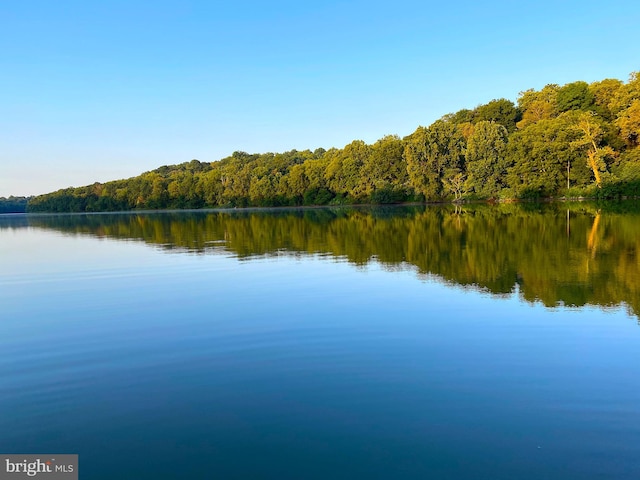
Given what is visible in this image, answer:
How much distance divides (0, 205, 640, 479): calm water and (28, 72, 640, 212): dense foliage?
5967cm

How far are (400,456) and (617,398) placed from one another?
294 cm

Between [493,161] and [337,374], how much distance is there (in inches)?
2927

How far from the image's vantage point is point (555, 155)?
67562 millimetres

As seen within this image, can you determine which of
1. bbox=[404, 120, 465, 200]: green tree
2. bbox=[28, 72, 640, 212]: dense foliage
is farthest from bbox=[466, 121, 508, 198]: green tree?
bbox=[404, 120, 465, 200]: green tree

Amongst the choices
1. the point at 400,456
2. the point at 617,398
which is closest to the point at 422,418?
the point at 400,456

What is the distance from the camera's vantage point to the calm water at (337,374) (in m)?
4.49

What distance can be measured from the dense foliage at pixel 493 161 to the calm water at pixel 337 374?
196 ft

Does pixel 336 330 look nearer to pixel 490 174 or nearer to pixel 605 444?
pixel 605 444

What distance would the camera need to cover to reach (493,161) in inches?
2918

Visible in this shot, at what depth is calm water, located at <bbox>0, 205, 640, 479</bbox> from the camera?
4.49 meters

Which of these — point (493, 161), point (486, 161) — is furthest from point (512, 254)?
point (493, 161)

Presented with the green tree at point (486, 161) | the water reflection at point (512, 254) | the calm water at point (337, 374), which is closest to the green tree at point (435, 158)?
the green tree at point (486, 161)

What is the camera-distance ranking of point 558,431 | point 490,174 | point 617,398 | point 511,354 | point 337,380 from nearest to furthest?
point 558,431 → point 617,398 → point 337,380 → point 511,354 → point 490,174

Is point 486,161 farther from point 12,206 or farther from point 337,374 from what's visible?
point 12,206
